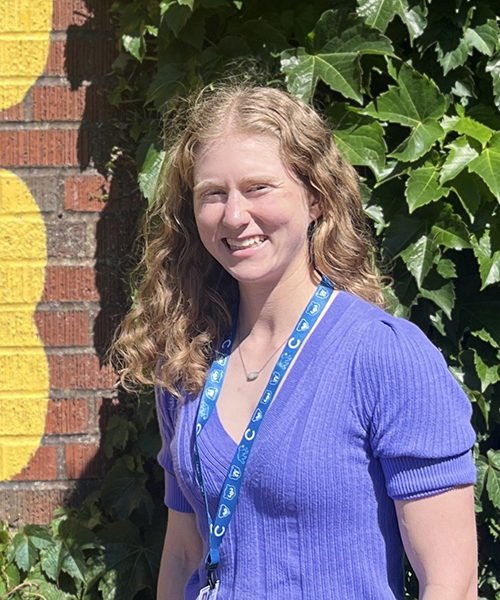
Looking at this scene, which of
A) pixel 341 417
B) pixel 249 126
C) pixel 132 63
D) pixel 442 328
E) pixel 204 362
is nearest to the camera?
pixel 341 417

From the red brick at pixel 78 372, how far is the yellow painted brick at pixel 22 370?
32 mm

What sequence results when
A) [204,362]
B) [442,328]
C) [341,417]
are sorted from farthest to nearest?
[442,328] → [204,362] → [341,417]

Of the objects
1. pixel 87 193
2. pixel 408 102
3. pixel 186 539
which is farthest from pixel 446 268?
pixel 87 193

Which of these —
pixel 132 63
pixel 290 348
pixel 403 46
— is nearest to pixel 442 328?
pixel 403 46

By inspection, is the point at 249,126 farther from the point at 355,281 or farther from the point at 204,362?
the point at 204,362

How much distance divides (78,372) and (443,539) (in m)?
1.49

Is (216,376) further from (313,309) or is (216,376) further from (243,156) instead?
(243,156)

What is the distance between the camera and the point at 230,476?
1243 millimetres

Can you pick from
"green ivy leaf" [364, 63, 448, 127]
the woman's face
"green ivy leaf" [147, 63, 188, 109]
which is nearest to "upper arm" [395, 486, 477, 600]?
the woman's face

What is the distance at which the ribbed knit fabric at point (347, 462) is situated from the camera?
116 centimetres

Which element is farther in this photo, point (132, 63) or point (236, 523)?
point (132, 63)

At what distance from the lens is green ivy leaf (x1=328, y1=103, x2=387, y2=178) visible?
79.7 inches

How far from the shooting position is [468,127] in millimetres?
2006

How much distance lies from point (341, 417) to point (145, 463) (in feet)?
4.36
